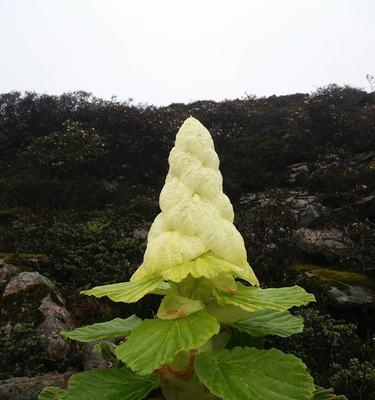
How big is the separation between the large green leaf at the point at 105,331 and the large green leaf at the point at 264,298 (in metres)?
0.32

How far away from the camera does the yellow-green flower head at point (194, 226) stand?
102cm

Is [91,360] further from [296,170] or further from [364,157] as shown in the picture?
[364,157]

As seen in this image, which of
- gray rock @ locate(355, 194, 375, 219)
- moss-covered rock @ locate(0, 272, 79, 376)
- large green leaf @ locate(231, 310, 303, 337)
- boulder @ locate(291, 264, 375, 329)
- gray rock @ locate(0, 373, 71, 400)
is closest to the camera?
large green leaf @ locate(231, 310, 303, 337)

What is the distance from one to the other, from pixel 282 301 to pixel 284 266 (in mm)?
5204

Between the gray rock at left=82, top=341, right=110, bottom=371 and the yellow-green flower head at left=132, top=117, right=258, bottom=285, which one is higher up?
the yellow-green flower head at left=132, top=117, right=258, bottom=285

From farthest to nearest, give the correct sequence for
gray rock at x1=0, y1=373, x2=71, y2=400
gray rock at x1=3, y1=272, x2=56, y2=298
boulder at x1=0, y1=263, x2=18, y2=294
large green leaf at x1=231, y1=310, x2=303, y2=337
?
boulder at x1=0, y1=263, x2=18, y2=294 < gray rock at x1=3, y1=272, x2=56, y2=298 < gray rock at x1=0, y1=373, x2=71, y2=400 < large green leaf at x1=231, y1=310, x2=303, y2=337

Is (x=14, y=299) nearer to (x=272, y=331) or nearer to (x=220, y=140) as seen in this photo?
(x=272, y=331)

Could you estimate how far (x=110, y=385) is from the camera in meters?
1.09

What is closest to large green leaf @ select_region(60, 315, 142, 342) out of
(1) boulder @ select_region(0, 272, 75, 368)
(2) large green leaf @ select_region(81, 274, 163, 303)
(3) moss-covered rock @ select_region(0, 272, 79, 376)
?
(2) large green leaf @ select_region(81, 274, 163, 303)

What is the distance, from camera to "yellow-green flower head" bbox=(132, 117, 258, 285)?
102 centimetres

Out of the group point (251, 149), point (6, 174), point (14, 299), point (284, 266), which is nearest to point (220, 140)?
point (251, 149)

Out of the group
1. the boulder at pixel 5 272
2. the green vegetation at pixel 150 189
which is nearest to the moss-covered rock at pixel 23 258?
the green vegetation at pixel 150 189

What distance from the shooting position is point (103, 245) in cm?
758

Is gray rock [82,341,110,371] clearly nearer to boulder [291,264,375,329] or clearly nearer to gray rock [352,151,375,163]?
boulder [291,264,375,329]
